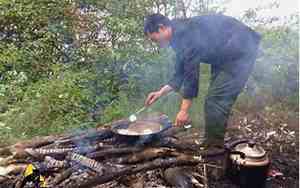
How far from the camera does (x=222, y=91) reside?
390 cm

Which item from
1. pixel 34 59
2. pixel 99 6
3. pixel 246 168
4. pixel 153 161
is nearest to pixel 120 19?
pixel 99 6

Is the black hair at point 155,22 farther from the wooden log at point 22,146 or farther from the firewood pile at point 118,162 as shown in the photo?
the wooden log at point 22,146

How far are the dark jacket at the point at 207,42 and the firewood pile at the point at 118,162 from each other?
A: 0.75m

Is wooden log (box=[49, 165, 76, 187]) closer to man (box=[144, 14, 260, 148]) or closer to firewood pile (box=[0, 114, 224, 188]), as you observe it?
firewood pile (box=[0, 114, 224, 188])

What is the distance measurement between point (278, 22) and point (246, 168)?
4736 mm

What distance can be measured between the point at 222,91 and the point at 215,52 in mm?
429

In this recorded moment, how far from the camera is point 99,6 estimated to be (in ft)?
22.9

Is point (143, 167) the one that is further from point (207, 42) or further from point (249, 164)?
point (207, 42)

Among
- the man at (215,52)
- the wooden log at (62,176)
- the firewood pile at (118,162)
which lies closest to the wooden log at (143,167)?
the firewood pile at (118,162)

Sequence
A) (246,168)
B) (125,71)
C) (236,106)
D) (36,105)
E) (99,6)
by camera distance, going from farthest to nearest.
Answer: (99,6), (125,71), (236,106), (36,105), (246,168)

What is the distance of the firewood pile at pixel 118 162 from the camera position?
360 cm

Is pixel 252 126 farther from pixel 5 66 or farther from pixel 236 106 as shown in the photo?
pixel 5 66

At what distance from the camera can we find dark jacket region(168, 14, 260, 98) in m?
3.72

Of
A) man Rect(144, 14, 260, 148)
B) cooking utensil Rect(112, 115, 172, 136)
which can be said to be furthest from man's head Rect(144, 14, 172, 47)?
cooking utensil Rect(112, 115, 172, 136)
